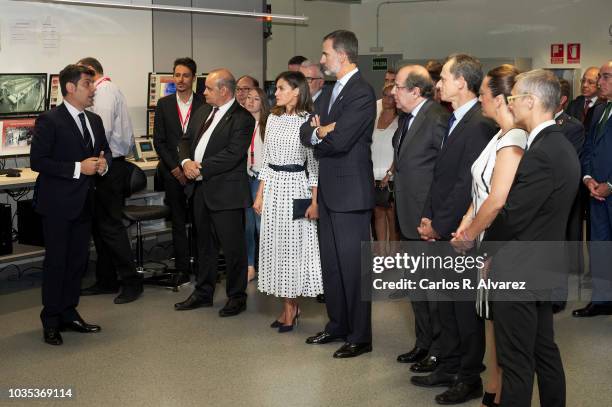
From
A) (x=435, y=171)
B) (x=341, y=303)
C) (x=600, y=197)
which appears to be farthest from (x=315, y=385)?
(x=600, y=197)

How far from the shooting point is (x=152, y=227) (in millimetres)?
7453

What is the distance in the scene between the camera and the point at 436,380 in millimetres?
4305

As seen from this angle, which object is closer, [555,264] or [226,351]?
[555,264]

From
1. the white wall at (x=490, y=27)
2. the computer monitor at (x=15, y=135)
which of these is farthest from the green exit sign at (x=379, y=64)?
the computer monitor at (x=15, y=135)

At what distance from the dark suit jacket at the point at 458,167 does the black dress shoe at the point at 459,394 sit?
742mm

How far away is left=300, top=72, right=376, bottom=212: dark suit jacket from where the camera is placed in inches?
181

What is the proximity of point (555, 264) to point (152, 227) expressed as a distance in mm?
4845

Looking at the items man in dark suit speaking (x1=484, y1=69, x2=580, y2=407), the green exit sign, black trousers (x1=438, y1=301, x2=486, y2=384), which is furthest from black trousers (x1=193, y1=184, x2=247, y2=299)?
the green exit sign

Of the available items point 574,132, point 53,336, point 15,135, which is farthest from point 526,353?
point 15,135

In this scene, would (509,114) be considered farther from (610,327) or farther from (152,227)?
(152,227)

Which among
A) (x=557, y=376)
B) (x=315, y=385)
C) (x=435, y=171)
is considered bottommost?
(x=315, y=385)

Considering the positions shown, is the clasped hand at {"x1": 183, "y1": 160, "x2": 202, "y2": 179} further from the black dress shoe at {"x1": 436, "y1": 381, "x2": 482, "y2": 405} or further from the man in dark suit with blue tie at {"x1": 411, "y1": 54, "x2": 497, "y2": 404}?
the black dress shoe at {"x1": 436, "y1": 381, "x2": 482, "y2": 405}

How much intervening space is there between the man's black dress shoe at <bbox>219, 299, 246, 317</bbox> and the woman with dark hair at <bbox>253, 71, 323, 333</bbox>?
0.54 m

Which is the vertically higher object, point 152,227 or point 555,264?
point 555,264
